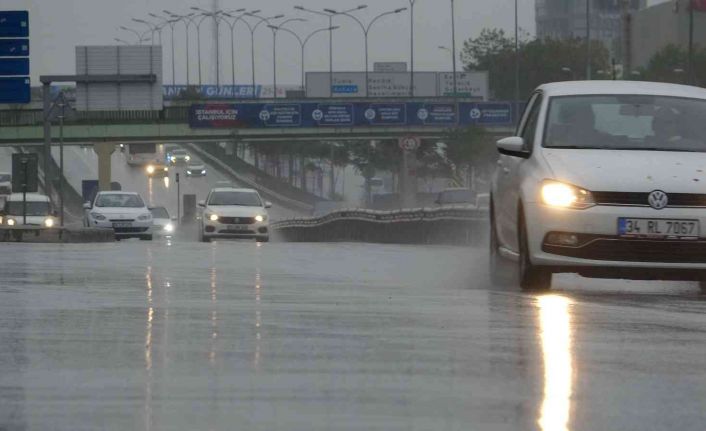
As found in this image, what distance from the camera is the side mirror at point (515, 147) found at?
1366 cm

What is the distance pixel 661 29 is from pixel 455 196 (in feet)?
305

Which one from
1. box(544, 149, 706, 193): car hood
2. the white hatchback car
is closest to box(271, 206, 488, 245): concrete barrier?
the white hatchback car

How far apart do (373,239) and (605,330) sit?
46983 millimetres

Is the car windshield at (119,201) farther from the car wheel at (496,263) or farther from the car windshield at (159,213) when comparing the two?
the car wheel at (496,263)

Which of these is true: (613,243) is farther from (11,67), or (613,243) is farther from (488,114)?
(488,114)

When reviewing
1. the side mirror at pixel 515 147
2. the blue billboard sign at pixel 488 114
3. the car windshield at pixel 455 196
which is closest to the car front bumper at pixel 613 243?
the side mirror at pixel 515 147

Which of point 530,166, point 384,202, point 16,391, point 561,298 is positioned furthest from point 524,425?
point 384,202

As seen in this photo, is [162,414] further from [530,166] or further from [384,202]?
[384,202]

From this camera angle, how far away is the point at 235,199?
42625 mm

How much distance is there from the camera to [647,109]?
548 inches

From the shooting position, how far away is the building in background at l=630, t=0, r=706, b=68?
160125 mm

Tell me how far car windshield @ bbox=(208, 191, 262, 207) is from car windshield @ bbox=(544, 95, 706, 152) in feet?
94.1

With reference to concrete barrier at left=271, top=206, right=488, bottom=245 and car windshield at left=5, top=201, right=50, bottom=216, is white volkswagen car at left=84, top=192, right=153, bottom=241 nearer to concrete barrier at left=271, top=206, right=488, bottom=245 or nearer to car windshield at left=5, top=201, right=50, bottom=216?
car windshield at left=5, top=201, right=50, bottom=216

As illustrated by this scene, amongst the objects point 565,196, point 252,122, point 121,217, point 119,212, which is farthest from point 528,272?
point 252,122
